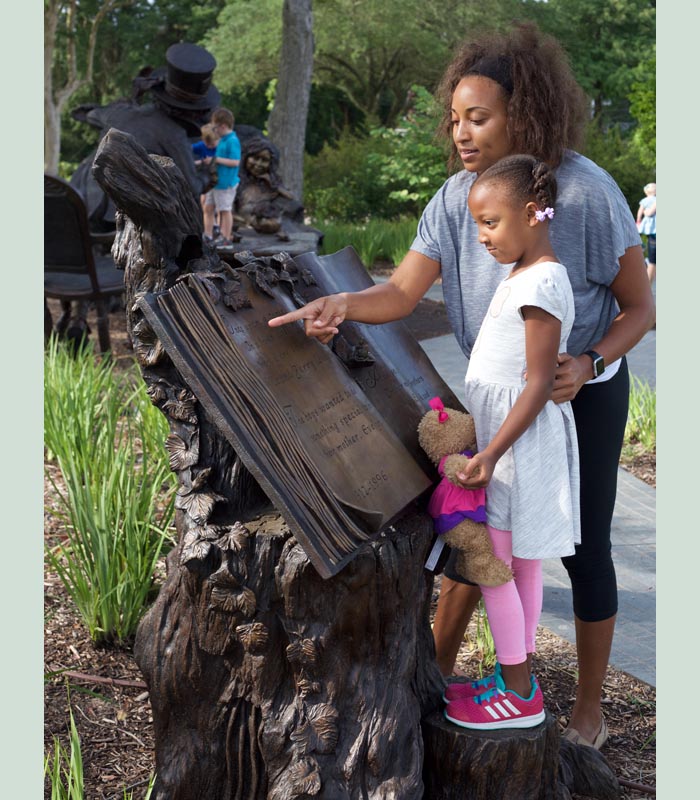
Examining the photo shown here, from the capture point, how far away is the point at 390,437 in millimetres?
2633

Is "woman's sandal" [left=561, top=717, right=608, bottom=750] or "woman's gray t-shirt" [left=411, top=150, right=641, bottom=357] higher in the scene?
"woman's gray t-shirt" [left=411, top=150, right=641, bottom=357]

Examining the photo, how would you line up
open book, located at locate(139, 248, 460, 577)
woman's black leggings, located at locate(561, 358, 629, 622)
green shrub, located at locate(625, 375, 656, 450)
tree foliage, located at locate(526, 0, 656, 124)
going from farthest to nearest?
tree foliage, located at locate(526, 0, 656, 124) < green shrub, located at locate(625, 375, 656, 450) < woman's black leggings, located at locate(561, 358, 629, 622) < open book, located at locate(139, 248, 460, 577)

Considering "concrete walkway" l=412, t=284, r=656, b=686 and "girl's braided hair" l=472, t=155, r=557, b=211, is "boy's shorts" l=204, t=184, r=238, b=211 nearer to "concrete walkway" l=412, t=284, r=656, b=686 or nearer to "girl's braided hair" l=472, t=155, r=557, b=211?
"concrete walkway" l=412, t=284, r=656, b=686

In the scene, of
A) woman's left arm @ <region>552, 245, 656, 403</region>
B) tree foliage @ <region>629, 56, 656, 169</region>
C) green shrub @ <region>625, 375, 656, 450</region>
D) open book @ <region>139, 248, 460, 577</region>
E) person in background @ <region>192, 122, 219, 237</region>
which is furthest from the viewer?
tree foliage @ <region>629, 56, 656, 169</region>

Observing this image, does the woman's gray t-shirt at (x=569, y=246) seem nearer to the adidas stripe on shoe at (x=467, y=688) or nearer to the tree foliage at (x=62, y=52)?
the adidas stripe on shoe at (x=467, y=688)

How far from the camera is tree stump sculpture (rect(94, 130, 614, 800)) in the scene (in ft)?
7.97

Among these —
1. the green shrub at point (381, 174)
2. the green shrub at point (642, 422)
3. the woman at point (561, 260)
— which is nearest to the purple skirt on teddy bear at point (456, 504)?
the woman at point (561, 260)

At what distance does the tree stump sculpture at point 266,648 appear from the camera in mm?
2428

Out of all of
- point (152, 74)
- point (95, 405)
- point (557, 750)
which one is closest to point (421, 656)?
point (557, 750)

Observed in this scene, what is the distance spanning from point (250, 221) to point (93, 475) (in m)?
5.93

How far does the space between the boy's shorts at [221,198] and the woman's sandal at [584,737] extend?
6.15m

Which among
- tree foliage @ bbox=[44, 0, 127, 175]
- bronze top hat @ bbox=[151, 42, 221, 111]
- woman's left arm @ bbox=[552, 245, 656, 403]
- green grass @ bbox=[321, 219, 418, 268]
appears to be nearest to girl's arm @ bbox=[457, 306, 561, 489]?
Answer: woman's left arm @ bbox=[552, 245, 656, 403]

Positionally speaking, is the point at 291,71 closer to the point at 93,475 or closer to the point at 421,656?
the point at 93,475

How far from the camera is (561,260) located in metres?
2.68
